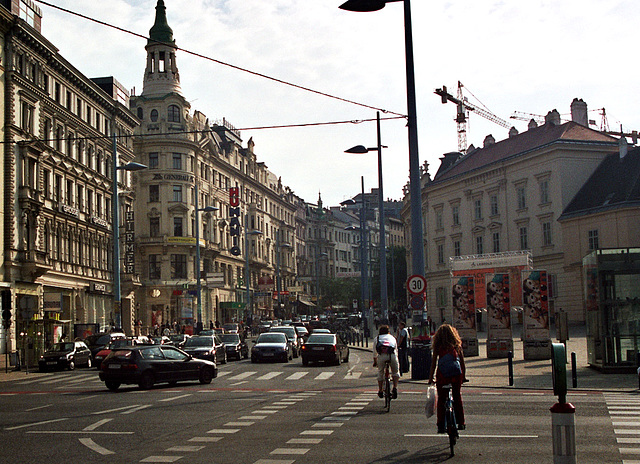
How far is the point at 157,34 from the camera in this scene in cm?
7831

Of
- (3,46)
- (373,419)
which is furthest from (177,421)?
(3,46)

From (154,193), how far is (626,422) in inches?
2802

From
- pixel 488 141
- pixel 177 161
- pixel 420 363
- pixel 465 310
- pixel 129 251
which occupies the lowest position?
pixel 420 363

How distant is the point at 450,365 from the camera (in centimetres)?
1156

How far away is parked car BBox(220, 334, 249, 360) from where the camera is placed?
132 ft

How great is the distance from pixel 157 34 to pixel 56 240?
33.7 metres

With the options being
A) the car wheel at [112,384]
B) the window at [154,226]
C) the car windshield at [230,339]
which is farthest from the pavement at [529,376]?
the window at [154,226]

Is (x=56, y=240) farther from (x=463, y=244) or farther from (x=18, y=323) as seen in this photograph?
(x=463, y=244)

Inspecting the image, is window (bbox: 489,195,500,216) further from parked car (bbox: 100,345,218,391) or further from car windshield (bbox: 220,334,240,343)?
parked car (bbox: 100,345,218,391)

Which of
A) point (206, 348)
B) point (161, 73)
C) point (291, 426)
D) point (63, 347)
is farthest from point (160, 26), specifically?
point (291, 426)

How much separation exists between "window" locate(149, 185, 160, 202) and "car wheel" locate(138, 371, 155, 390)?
2329 inches

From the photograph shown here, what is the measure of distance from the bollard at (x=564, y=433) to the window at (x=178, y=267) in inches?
2952

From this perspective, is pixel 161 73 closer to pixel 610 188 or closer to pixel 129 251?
pixel 129 251

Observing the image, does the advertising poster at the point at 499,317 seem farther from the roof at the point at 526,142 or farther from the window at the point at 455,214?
the window at the point at 455,214
